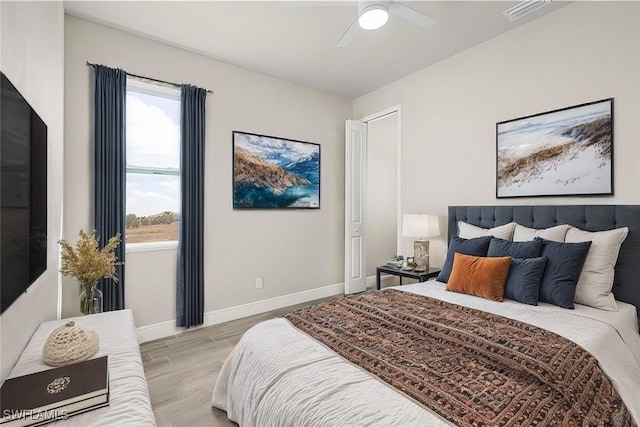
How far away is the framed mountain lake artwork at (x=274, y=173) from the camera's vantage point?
3.49 m

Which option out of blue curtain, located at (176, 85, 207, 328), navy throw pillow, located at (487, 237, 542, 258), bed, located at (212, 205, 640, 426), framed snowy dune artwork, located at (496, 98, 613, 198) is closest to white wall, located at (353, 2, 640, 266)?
framed snowy dune artwork, located at (496, 98, 613, 198)

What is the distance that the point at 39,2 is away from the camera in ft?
4.95

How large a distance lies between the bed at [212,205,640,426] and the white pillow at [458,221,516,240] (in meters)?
0.58

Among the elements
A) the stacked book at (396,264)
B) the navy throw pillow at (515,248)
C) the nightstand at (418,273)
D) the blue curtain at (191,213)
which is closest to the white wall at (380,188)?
the stacked book at (396,264)

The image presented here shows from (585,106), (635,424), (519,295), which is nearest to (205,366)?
(519,295)

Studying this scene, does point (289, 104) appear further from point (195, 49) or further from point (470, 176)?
point (470, 176)

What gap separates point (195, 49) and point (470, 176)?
3.14 meters

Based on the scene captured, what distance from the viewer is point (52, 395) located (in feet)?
3.49

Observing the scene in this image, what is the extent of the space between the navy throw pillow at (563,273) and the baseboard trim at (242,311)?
2692mm

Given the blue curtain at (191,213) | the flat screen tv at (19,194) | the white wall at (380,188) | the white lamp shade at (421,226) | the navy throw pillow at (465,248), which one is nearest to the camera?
the flat screen tv at (19,194)

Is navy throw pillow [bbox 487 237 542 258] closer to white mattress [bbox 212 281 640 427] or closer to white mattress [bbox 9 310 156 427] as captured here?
white mattress [bbox 212 281 640 427]

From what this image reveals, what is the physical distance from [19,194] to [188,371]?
1817 mm

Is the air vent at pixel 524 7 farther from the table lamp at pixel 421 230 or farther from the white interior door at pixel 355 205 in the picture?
the white interior door at pixel 355 205

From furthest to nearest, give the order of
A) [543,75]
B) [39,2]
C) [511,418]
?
[543,75]
[39,2]
[511,418]
